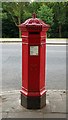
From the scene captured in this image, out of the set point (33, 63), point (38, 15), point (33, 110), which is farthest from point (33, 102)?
point (38, 15)

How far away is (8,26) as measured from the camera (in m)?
29.9

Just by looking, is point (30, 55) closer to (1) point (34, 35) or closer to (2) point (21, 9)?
(1) point (34, 35)

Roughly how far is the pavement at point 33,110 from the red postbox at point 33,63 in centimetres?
17

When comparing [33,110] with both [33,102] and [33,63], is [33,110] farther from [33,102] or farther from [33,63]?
[33,63]

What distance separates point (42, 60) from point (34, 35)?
507mm

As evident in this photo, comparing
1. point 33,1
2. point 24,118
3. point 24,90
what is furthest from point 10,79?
point 33,1

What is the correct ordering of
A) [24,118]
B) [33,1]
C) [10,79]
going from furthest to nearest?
[33,1] < [10,79] < [24,118]

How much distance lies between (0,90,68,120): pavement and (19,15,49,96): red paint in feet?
1.02

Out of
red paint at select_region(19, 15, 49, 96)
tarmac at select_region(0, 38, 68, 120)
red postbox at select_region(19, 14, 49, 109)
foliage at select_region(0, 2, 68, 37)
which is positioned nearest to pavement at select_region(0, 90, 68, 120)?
tarmac at select_region(0, 38, 68, 120)

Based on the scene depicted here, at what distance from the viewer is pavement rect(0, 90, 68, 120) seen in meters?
4.85

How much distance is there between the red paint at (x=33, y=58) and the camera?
5.03m

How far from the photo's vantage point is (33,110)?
5.12m

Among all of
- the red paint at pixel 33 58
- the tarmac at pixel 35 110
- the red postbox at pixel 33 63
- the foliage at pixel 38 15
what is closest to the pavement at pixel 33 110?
the tarmac at pixel 35 110

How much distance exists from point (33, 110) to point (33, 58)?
92cm
